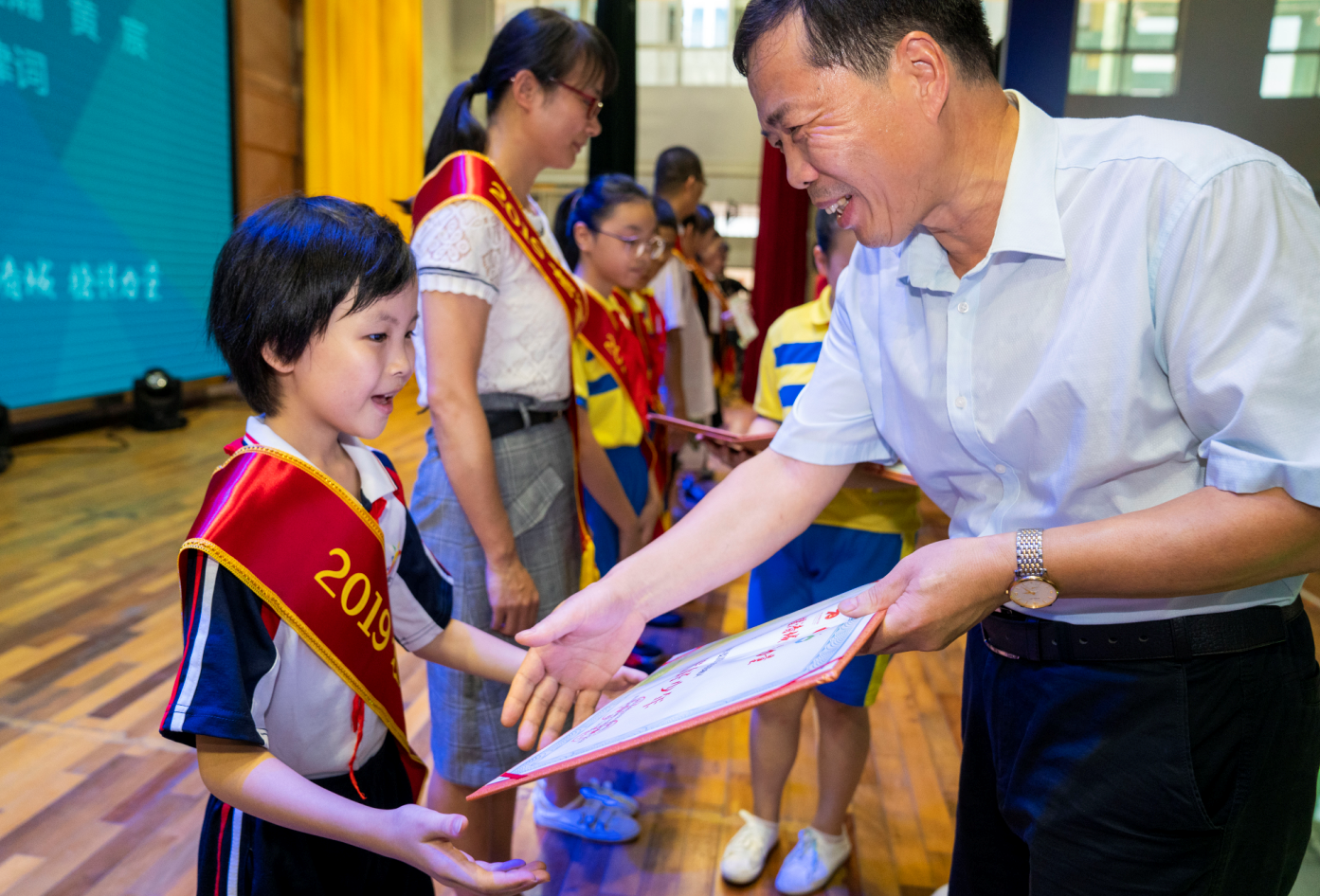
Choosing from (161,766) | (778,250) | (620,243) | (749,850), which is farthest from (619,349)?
(778,250)

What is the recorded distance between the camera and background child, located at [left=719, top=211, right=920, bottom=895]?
1502mm

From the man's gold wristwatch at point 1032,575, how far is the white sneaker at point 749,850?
109 cm

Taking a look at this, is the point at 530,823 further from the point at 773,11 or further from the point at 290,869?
the point at 773,11

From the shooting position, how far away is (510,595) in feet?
4.02

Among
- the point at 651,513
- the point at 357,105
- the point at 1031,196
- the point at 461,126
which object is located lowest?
the point at 651,513

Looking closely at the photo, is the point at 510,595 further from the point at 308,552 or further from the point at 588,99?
the point at 588,99

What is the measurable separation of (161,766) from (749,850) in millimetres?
1193

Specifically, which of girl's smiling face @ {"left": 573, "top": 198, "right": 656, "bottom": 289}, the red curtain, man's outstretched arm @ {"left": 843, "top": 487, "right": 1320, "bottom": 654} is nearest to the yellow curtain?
the red curtain

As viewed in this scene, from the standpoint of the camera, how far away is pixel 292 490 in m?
0.84

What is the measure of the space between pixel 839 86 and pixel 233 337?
0.61 metres

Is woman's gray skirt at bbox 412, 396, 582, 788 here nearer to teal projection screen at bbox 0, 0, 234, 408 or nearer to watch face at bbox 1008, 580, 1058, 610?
watch face at bbox 1008, 580, 1058, 610

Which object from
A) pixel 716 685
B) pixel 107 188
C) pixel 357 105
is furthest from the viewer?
pixel 357 105

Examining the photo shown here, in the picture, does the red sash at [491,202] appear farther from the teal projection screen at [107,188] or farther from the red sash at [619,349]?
the teal projection screen at [107,188]

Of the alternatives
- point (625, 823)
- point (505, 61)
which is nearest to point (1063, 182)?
point (505, 61)
